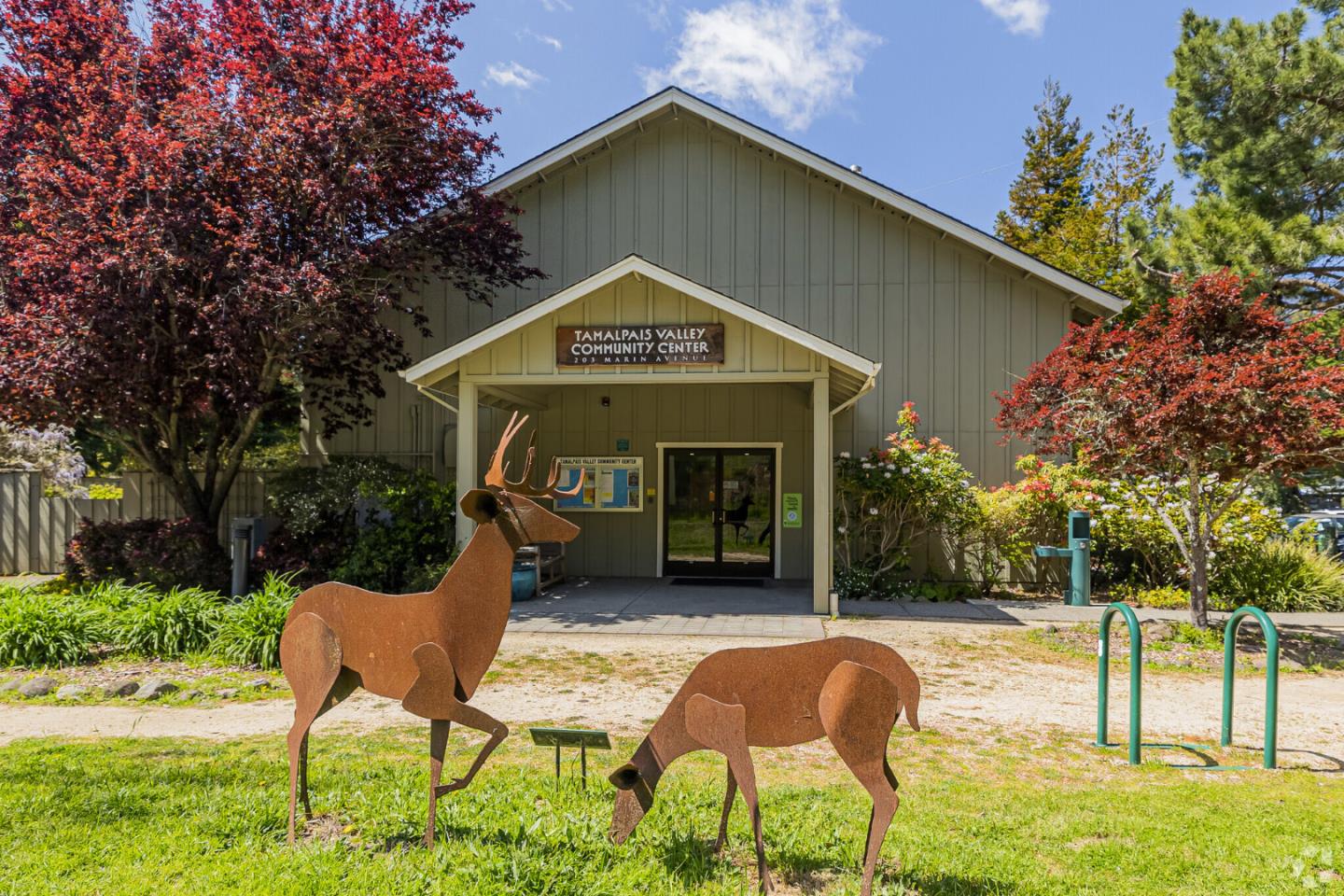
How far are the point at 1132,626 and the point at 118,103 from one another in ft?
44.1

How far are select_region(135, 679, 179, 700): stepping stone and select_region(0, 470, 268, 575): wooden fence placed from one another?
764 centimetres

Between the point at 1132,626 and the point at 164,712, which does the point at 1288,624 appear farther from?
the point at 164,712

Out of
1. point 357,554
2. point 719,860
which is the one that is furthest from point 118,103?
point 719,860

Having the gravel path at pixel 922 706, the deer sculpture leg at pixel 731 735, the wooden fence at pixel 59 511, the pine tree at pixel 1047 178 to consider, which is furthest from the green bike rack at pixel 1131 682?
the pine tree at pixel 1047 178

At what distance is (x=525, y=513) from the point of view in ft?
11.8

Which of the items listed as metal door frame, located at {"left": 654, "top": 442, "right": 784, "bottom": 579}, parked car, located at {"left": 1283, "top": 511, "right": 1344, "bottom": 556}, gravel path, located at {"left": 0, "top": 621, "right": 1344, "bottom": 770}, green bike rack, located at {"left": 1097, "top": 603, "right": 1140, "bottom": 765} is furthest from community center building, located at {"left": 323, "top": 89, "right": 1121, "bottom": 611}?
green bike rack, located at {"left": 1097, "top": 603, "right": 1140, "bottom": 765}

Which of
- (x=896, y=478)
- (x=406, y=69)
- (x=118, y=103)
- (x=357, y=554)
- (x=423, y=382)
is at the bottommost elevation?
(x=357, y=554)

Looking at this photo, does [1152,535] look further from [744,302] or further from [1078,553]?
[744,302]

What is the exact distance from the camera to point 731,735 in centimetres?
307

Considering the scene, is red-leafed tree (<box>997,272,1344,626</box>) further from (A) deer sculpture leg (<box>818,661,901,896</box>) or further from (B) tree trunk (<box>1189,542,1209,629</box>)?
(A) deer sculpture leg (<box>818,661,901,896</box>)

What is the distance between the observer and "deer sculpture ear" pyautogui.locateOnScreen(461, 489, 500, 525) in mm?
3379

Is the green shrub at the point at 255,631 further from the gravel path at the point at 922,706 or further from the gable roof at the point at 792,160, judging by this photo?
the gable roof at the point at 792,160

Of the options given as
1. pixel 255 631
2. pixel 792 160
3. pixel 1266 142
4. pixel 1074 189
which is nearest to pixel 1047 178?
pixel 1074 189

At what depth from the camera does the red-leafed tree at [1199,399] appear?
25.0 ft
